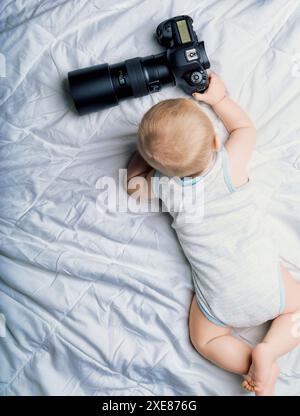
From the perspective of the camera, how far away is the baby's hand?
113 cm

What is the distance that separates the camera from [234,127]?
44.9 inches

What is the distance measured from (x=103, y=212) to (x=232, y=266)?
1.14ft

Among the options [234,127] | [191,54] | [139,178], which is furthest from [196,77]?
[139,178]

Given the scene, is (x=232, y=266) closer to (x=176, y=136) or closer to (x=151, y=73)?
(x=176, y=136)

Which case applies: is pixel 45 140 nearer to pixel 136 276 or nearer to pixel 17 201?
pixel 17 201

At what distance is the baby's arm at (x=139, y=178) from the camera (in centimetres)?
116

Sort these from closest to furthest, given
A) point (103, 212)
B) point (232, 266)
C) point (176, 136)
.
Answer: point (176, 136)
point (232, 266)
point (103, 212)

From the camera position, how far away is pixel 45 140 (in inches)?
48.6

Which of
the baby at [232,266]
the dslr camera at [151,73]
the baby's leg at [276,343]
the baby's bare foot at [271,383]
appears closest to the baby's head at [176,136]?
the baby at [232,266]

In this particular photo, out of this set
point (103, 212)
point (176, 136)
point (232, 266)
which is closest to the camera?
point (176, 136)

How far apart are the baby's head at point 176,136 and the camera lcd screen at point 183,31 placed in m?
0.18

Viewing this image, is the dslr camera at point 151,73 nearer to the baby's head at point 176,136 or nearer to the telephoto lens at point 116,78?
the telephoto lens at point 116,78

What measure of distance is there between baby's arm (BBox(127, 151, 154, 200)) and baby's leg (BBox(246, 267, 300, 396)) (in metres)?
0.38

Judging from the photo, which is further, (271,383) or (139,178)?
(139,178)
